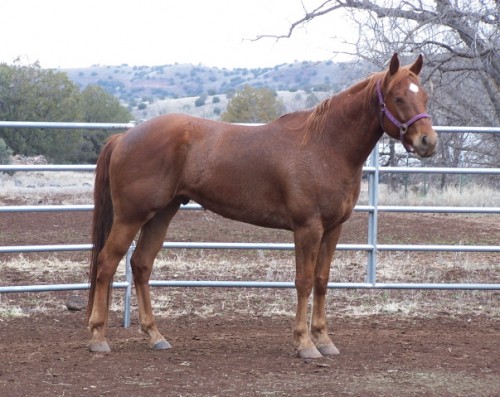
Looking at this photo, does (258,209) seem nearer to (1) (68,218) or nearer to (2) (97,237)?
(2) (97,237)

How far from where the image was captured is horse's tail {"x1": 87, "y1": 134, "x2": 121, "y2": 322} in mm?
5980

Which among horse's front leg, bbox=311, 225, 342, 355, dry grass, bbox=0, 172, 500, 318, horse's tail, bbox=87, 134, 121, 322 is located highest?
horse's tail, bbox=87, 134, 121, 322

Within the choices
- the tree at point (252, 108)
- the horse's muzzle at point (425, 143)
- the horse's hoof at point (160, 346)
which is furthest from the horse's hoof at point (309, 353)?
the tree at point (252, 108)

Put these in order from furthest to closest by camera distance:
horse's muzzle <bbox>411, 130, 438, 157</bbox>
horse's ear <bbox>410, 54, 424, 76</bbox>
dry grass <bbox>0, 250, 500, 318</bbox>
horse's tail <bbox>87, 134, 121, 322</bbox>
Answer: dry grass <bbox>0, 250, 500, 318</bbox> → horse's tail <bbox>87, 134, 121, 322</bbox> → horse's ear <bbox>410, 54, 424, 76</bbox> → horse's muzzle <bbox>411, 130, 438, 157</bbox>

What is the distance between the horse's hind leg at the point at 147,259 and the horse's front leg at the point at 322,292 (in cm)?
109

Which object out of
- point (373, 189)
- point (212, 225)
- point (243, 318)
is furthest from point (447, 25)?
point (243, 318)

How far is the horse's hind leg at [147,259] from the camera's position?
6.00 metres

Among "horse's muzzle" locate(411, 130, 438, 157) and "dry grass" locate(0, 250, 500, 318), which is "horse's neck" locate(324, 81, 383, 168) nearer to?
"horse's muzzle" locate(411, 130, 438, 157)

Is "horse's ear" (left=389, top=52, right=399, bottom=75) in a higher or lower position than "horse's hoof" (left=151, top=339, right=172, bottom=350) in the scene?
higher

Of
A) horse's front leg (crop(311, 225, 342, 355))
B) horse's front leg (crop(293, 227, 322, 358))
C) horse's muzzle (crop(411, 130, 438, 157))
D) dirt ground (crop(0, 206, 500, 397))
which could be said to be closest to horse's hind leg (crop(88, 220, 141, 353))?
dirt ground (crop(0, 206, 500, 397))

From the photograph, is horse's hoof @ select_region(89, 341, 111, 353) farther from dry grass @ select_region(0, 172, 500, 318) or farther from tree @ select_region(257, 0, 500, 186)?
tree @ select_region(257, 0, 500, 186)

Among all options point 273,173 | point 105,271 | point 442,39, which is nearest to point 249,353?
point 105,271

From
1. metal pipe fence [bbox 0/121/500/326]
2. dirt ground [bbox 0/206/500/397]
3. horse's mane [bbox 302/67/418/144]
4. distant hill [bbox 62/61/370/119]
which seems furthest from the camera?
distant hill [bbox 62/61/370/119]

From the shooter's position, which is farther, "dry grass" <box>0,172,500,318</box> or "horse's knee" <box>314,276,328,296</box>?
"dry grass" <box>0,172,500,318</box>
